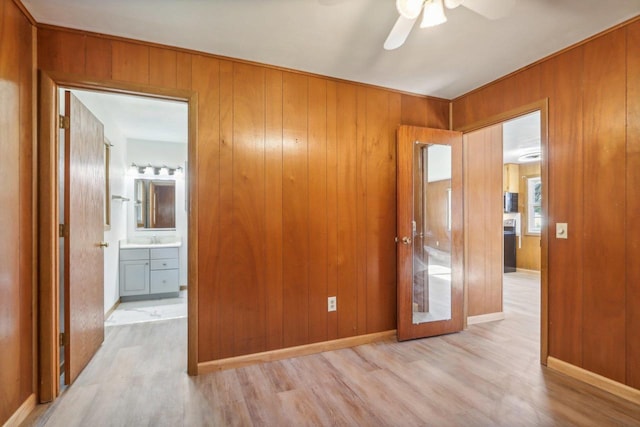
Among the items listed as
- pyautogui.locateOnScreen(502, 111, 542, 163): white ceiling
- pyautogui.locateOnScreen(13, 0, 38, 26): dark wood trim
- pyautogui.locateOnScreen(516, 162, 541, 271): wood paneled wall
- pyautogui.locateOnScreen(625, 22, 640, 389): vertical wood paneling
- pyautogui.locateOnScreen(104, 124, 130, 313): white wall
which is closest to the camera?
pyautogui.locateOnScreen(13, 0, 38, 26): dark wood trim

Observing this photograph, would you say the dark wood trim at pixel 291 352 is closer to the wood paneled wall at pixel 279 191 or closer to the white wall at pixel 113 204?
the wood paneled wall at pixel 279 191

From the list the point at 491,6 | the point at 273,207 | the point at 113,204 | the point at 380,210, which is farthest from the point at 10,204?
the point at 491,6

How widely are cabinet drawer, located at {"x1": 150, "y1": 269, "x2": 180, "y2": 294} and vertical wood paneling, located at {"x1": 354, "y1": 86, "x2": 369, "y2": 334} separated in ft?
9.63

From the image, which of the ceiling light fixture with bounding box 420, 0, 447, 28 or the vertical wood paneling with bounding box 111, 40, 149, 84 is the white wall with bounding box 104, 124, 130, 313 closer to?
the vertical wood paneling with bounding box 111, 40, 149, 84

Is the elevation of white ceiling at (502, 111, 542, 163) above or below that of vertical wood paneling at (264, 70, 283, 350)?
above

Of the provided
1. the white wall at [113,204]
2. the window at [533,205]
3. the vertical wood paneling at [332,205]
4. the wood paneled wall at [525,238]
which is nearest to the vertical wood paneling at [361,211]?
the vertical wood paneling at [332,205]

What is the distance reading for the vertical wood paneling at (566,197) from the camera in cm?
229

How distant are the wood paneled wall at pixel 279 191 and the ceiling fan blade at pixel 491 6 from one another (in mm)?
1428

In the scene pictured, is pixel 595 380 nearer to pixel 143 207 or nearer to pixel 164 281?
pixel 164 281

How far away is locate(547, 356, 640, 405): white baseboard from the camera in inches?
78.7

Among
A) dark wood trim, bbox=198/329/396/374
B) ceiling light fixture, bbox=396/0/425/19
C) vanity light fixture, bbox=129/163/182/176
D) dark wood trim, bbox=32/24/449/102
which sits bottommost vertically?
dark wood trim, bbox=198/329/396/374

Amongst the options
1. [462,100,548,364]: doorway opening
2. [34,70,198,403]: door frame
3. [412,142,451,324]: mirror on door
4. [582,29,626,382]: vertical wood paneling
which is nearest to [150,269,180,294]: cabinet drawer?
[34,70,198,403]: door frame

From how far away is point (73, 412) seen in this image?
1.91m

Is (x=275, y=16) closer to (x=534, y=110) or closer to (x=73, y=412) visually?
(x=534, y=110)
